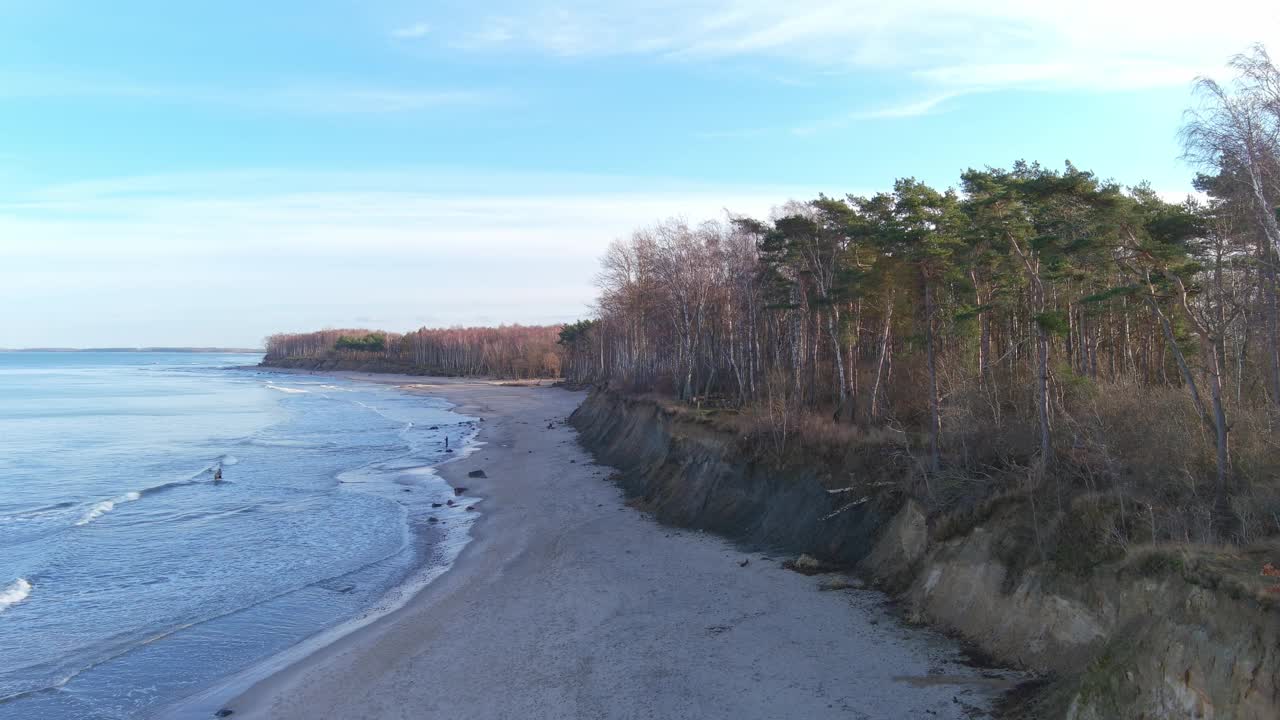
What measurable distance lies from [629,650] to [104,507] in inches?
1109

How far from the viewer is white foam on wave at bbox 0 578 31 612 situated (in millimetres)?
20469

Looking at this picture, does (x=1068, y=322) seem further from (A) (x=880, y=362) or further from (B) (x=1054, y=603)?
(B) (x=1054, y=603)

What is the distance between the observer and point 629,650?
15.5m

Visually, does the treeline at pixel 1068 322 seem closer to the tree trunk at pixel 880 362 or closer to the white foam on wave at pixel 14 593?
the tree trunk at pixel 880 362

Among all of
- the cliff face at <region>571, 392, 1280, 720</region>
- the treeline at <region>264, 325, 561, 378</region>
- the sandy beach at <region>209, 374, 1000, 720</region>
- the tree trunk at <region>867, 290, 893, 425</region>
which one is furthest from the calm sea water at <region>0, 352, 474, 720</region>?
the treeline at <region>264, 325, 561, 378</region>

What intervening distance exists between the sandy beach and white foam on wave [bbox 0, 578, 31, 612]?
10.4 metres

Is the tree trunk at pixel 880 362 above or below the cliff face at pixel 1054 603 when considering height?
above

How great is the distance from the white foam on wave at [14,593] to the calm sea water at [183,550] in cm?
5

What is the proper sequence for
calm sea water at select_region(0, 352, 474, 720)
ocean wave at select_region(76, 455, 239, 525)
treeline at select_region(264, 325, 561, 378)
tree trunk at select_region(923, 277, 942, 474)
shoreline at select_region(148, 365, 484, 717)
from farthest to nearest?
treeline at select_region(264, 325, 561, 378)
ocean wave at select_region(76, 455, 239, 525)
tree trunk at select_region(923, 277, 942, 474)
calm sea water at select_region(0, 352, 474, 720)
shoreline at select_region(148, 365, 484, 717)

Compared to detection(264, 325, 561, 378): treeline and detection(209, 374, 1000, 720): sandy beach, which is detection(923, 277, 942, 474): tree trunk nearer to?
detection(209, 374, 1000, 720): sandy beach

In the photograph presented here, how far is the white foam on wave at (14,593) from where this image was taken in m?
20.5

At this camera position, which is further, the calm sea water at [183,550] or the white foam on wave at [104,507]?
the white foam on wave at [104,507]

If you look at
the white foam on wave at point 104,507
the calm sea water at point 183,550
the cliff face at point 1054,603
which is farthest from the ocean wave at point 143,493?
the cliff face at point 1054,603

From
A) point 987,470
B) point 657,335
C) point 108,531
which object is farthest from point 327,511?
point 657,335
